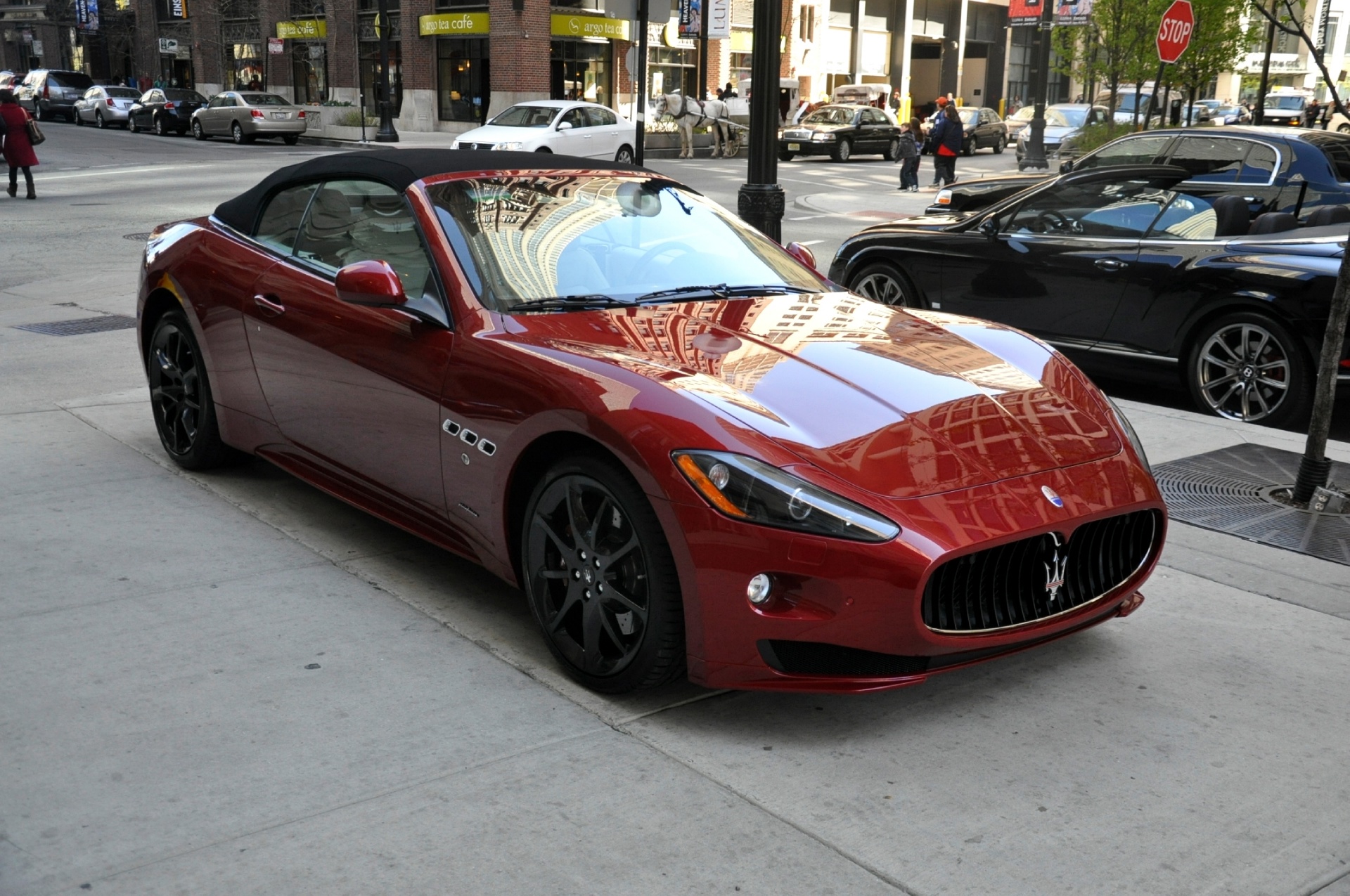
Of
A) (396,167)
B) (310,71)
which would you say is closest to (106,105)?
(310,71)

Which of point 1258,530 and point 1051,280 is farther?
point 1051,280

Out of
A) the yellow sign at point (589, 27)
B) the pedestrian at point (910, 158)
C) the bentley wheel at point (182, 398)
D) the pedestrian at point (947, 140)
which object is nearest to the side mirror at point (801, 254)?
the bentley wheel at point (182, 398)

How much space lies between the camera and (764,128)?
909 centimetres

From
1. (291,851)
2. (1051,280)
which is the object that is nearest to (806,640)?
(291,851)

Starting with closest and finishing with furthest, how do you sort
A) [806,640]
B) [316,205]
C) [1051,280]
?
A: 1. [806,640]
2. [316,205]
3. [1051,280]

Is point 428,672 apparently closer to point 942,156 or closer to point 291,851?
point 291,851

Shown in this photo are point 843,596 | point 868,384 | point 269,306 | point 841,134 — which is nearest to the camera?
point 843,596

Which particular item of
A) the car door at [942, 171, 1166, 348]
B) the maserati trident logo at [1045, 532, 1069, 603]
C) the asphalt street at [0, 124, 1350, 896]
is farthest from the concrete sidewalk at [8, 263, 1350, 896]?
the car door at [942, 171, 1166, 348]

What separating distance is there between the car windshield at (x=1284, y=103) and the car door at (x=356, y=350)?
5637 cm

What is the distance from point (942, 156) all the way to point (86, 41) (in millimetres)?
62462

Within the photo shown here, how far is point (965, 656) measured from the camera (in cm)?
355

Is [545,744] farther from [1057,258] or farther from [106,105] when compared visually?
[106,105]

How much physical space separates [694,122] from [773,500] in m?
33.9

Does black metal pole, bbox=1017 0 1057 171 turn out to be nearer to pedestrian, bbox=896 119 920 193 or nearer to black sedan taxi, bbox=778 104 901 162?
pedestrian, bbox=896 119 920 193
